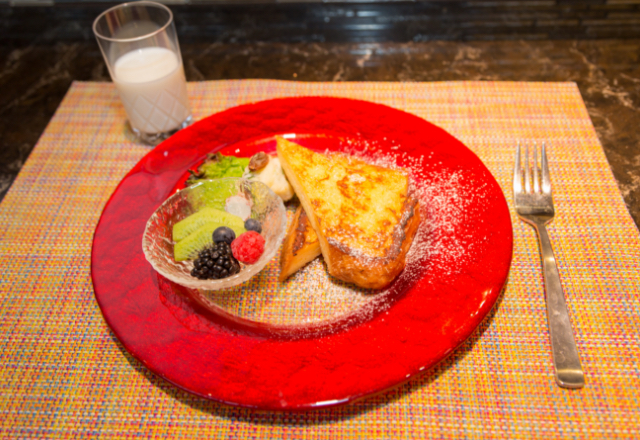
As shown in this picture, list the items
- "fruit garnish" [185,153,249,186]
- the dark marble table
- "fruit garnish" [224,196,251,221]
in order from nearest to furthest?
"fruit garnish" [224,196,251,221]
"fruit garnish" [185,153,249,186]
the dark marble table

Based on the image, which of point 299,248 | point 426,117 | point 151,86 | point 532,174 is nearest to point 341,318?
point 299,248

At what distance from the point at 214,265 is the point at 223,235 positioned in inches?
4.8

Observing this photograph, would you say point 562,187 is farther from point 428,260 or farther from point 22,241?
point 22,241

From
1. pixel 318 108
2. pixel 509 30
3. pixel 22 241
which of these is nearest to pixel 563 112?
pixel 509 30

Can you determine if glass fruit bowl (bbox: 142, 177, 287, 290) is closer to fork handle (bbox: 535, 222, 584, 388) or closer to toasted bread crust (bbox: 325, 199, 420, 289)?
toasted bread crust (bbox: 325, 199, 420, 289)

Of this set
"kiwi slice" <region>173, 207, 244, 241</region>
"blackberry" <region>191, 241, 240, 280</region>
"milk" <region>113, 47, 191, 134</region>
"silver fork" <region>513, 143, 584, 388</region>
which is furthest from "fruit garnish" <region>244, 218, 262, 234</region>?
"silver fork" <region>513, 143, 584, 388</region>

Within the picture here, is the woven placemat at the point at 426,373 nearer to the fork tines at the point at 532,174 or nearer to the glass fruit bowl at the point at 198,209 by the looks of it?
the fork tines at the point at 532,174

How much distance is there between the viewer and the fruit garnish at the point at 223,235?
1406 millimetres

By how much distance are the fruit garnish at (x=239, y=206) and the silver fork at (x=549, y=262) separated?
0.94 meters

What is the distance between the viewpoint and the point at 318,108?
182 centimetres

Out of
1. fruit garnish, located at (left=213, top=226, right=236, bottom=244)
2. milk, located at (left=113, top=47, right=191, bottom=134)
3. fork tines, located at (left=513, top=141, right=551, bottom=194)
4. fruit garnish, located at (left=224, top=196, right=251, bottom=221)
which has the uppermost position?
milk, located at (left=113, top=47, right=191, bottom=134)

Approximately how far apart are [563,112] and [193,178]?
159 centimetres

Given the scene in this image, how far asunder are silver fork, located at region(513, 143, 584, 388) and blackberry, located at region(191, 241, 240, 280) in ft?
3.04

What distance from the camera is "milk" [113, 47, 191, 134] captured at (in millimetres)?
1832
